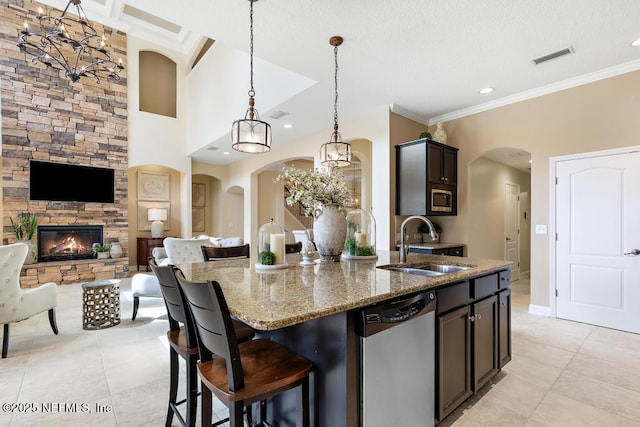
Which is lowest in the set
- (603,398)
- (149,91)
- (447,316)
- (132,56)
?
(603,398)

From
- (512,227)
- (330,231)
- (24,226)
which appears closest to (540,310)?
(512,227)

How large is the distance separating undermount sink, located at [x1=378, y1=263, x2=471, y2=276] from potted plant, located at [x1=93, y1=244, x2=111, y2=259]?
6.74 m

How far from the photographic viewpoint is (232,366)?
1.12 metres

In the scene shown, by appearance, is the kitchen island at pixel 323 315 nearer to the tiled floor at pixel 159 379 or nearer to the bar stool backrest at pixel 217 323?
the bar stool backrest at pixel 217 323

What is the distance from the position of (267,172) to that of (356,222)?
705 cm

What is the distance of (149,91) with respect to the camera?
7.95 m

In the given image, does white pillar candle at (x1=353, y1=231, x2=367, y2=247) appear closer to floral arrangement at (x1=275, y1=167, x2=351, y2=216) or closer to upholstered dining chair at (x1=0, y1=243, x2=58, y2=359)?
floral arrangement at (x1=275, y1=167, x2=351, y2=216)

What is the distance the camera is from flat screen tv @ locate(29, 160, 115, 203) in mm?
6039

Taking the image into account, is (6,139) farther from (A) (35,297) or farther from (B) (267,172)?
(B) (267,172)

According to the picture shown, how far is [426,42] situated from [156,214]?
24.5 feet

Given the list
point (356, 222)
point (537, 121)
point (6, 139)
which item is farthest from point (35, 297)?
point (537, 121)

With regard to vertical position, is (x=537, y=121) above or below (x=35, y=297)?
above

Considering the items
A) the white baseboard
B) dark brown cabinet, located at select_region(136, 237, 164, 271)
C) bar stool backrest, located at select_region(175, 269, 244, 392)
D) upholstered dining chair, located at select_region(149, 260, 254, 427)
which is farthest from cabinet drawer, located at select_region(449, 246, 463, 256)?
dark brown cabinet, located at select_region(136, 237, 164, 271)

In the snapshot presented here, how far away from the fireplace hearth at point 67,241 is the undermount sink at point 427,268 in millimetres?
7082
